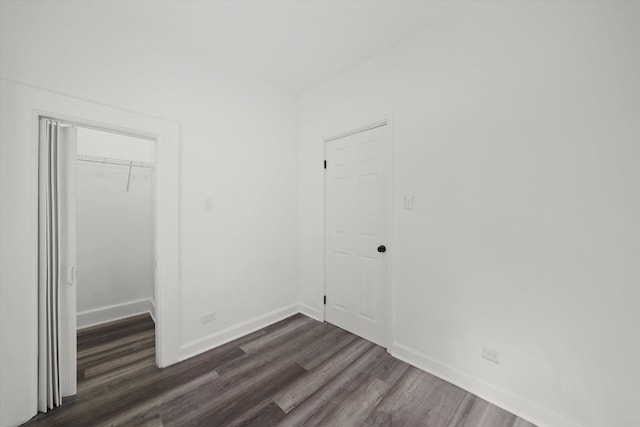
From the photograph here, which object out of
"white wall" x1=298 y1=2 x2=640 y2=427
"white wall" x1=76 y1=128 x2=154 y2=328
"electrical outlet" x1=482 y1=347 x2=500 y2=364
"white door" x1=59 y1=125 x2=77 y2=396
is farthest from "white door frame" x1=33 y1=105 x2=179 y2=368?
"electrical outlet" x1=482 y1=347 x2=500 y2=364

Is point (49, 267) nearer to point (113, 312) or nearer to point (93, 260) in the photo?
point (93, 260)

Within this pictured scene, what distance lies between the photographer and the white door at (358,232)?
2408 millimetres

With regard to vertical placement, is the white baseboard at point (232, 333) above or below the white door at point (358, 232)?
below

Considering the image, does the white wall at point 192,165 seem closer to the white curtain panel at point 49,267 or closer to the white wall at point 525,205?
the white curtain panel at point 49,267

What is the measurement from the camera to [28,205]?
1.54m

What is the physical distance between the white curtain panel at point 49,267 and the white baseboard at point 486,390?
8.59 feet

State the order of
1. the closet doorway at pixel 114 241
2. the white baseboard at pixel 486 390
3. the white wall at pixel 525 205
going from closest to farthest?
the white wall at pixel 525 205, the white baseboard at pixel 486 390, the closet doorway at pixel 114 241

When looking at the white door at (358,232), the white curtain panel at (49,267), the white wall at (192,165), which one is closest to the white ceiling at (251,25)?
the white wall at (192,165)

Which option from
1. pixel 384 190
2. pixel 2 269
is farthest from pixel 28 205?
pixel 384 190

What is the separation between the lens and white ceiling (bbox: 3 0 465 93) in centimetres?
176

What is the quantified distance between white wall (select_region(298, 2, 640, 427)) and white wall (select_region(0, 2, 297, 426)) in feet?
4.79

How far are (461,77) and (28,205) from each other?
3.18 metres

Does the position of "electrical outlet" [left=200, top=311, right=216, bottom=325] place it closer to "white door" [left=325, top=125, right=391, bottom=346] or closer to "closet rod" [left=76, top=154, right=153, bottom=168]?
"white door" [left=325, top=125, right=391, bottom=346]

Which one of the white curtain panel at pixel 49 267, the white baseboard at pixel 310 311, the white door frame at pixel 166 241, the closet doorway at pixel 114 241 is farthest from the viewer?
the white baseboard at pixel 310 311
